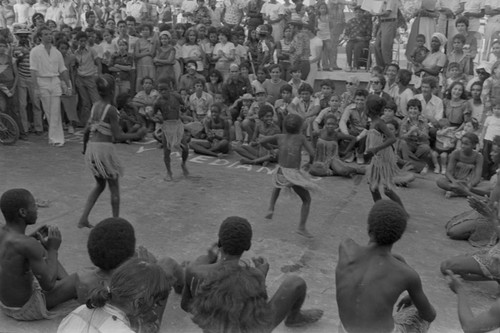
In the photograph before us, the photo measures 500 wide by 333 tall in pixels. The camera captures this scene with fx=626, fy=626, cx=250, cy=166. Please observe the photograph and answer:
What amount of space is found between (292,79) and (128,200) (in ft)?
16.6

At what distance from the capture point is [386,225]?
11.9 ft

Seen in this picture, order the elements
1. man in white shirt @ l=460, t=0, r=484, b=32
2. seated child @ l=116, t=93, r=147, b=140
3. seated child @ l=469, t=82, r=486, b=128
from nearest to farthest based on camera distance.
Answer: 1. seated child @ l=469, t=82, r=486, b=128
2. seated child @ l=116, t=93, r=147, b=140
3. man in white shirt @ l=460, t=0, r=484, b=32

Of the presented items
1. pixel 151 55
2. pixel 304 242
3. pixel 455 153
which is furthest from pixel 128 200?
pixel 151 55

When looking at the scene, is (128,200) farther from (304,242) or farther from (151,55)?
(151,55)

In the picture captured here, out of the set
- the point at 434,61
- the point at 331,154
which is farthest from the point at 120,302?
the point at 434,61

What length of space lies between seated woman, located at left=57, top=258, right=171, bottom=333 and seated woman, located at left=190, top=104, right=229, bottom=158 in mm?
7380

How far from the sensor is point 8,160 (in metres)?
9.02

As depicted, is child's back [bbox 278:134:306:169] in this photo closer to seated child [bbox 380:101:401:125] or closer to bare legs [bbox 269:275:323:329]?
bare legs [bbox 269:275:323:329]

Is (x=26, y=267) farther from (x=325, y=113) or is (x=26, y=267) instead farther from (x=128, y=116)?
(x=128, y=116)

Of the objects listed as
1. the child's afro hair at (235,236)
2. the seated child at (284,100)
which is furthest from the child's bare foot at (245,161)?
the child's afro hair at (235,236)

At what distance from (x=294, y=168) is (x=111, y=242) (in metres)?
3.31

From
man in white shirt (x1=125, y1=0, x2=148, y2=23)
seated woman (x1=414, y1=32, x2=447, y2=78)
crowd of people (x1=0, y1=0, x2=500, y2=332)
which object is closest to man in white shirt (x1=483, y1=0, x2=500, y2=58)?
crowd of people (x1=0, y1=0, x2=500, y2=332)

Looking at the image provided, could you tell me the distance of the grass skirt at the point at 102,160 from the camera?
6328 mm

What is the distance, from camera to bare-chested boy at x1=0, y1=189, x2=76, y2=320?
13.7 ft
